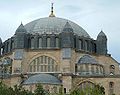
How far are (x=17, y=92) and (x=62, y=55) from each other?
19.1m

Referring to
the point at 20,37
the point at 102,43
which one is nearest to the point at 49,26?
the point at 20,37

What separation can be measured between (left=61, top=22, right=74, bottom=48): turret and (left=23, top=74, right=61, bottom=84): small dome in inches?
A: 204

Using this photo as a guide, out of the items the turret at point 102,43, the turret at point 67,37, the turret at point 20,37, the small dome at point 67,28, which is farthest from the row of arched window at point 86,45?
the turret at point 20,37

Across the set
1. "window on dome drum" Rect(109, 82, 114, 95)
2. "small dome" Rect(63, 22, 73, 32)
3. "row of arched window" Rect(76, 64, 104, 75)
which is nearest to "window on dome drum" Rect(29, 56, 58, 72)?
"row of arched window" Rect(76, 64, 104, 75)

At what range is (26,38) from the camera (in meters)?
57.2

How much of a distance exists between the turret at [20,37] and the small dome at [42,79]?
565 centimetres

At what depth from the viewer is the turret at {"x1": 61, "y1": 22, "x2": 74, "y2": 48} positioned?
181 feet

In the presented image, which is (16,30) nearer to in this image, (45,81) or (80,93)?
(45,81)

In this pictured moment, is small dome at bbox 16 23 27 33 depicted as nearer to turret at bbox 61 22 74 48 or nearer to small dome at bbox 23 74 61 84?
turret at bbox 61 22 74 48

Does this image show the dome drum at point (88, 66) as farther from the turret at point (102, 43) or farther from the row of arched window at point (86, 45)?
the turret at point (102, 43)

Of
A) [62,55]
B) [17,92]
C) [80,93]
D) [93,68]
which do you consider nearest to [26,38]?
[62,55]

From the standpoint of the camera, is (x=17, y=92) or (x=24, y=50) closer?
(x=17, y=92)

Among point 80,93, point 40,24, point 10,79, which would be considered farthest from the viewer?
point 40,24

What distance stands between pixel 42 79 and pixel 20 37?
8.40 metres
